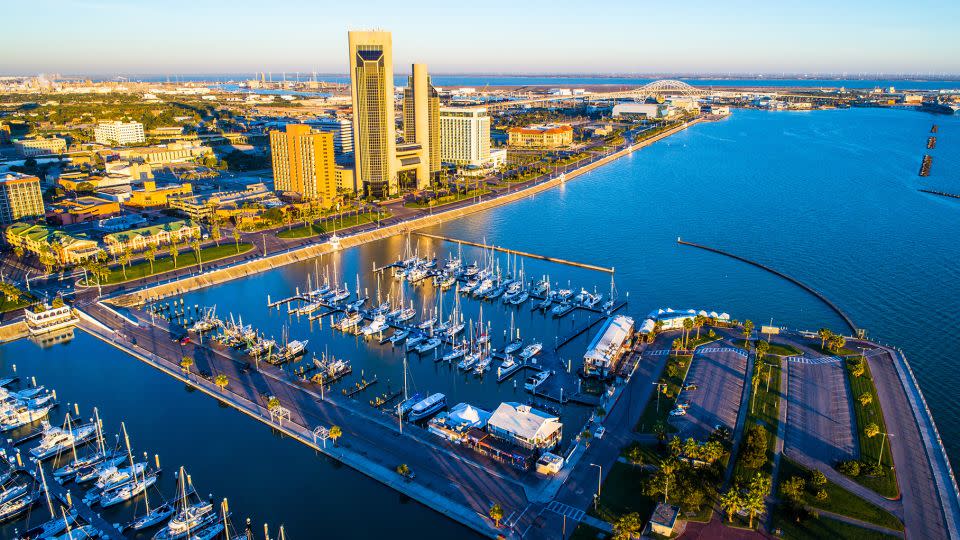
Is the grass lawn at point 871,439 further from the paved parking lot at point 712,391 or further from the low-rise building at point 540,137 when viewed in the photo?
the low-rise building at point 540,137

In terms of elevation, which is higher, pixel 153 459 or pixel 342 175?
pixel 342 175

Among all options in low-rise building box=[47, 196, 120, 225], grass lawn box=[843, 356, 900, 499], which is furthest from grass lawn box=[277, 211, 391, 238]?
grass lawn box=[843, 356, 900, 499]

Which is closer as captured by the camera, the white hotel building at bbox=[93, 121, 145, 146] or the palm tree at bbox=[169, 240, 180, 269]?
the palm tree at bbox=[169, 240, 180, 269]

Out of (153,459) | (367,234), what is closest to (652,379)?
(153,459)

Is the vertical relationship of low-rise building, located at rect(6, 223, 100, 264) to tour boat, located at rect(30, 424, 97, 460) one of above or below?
above

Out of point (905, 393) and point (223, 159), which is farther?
point (223, 159)

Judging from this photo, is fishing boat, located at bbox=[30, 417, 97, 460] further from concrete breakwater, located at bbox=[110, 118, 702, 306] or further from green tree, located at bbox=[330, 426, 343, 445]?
concrete breakwater, located at bbox=[110, 118, 702, 306]

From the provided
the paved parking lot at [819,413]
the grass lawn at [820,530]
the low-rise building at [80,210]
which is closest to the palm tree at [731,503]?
the grass lawn at [820,530]

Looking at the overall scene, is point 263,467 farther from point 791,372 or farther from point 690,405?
point 791,372
